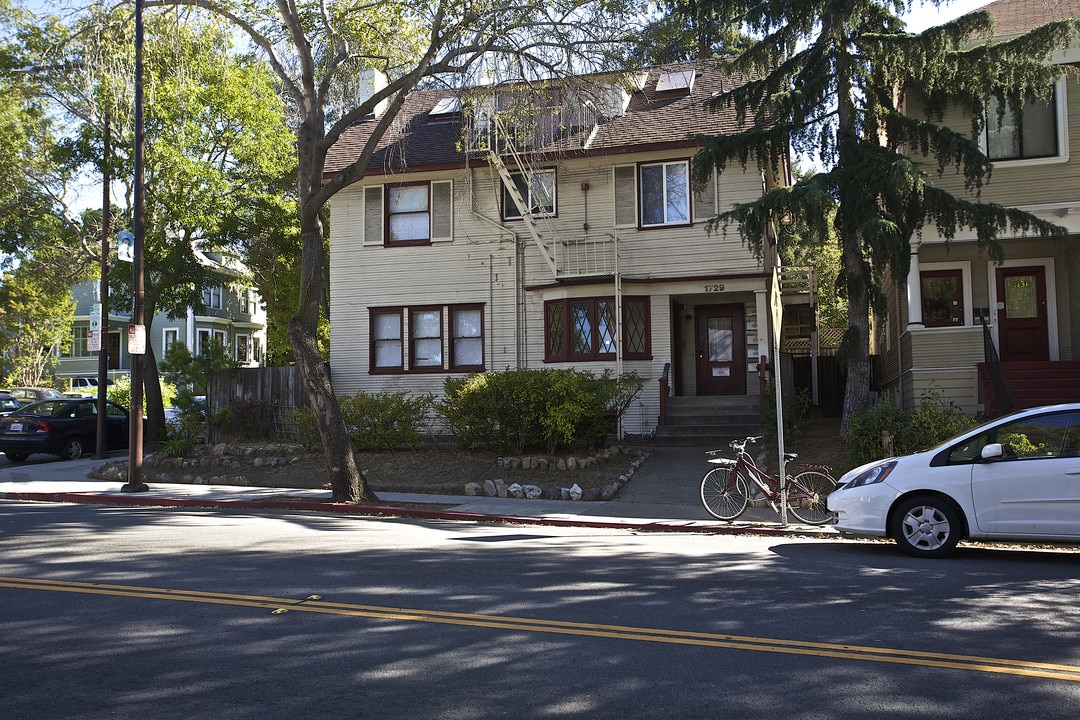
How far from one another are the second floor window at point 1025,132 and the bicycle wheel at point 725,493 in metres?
9.69

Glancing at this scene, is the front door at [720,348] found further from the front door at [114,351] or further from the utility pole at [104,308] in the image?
the front door at [114,351]

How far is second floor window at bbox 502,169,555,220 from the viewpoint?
Answer: 2152 cm

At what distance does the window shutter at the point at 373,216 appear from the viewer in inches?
894

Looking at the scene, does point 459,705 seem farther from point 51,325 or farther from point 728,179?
point 51,325

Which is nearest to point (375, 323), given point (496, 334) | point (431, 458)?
point (496, 334)

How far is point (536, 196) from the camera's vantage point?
70.9 feet

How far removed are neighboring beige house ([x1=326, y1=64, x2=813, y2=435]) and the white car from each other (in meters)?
9.60

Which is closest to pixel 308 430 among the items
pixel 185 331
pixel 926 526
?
pixel 926 526

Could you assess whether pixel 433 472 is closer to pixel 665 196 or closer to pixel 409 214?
pixel 409 214

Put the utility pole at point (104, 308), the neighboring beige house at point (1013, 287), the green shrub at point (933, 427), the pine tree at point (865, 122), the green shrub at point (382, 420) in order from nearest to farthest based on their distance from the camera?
1. the green shrub at point (933, 427)
2. the pine tree at point (865, 122)
3. the neighboring beige house at point (1013, 287)
4. the green shrub at point (382, 420)
5. the utility pole at point (104, 308)

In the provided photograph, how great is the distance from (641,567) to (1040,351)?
1391 centimetres

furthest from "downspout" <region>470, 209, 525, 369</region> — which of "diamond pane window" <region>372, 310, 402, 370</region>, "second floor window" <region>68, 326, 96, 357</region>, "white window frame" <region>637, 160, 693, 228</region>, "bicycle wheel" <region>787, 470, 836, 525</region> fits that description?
"second floor window" <region>68, 326, 96, 357</region>

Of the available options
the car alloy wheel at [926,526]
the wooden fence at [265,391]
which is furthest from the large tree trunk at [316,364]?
the car alloy wheel at [926,526]

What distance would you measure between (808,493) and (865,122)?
743 centimetres
